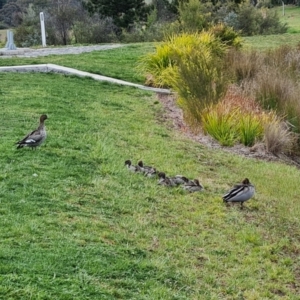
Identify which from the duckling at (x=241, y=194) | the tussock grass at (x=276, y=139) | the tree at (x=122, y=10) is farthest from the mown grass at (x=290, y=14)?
the duckling at (x=241, y=194)

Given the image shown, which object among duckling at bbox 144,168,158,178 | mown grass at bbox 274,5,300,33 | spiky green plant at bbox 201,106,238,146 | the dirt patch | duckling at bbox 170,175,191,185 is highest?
duckling at bbox 144,168,158,178

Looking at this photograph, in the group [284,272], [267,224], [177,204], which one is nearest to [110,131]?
[177,204]

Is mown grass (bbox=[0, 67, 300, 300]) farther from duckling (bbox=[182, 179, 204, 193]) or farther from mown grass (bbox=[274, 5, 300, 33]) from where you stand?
mown grass (bbox=[274, 5, 300, 33])

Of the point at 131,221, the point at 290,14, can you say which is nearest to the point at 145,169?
the point at 131,221

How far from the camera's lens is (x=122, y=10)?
3625cm

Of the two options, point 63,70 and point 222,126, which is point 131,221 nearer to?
point 222,126

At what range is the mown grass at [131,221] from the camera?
4.27 metres

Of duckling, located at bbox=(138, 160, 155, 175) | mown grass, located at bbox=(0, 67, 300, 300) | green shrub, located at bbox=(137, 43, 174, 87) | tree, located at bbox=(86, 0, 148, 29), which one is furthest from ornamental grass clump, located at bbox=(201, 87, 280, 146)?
tree, located at bbox=(86, 0, 148, 29)

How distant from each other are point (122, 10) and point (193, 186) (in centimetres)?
3085

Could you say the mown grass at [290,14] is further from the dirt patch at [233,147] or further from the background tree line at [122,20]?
the dirt patch at [233,147]

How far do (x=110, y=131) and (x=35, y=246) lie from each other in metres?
4.43

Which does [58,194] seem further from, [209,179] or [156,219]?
[209,179]

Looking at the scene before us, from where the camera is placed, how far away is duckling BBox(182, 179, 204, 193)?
667 centimetres

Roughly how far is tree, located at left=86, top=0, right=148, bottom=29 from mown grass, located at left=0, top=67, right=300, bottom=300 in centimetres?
2717
